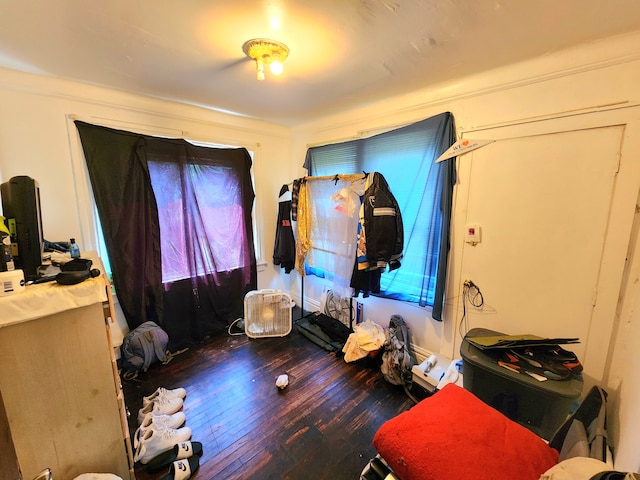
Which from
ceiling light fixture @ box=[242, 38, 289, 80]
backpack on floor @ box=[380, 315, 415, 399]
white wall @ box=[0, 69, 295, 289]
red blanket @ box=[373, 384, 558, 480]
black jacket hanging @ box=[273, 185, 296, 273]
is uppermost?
ceiling light fixture @ box=[242, 38, 289, 80]

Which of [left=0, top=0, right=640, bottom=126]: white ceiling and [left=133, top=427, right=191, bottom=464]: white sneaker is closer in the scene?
[left=0, top=0, right=640, bottom=126]: white ceiling

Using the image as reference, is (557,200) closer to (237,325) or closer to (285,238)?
(285,238)

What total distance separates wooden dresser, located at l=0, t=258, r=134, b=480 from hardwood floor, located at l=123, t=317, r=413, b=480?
0.56m

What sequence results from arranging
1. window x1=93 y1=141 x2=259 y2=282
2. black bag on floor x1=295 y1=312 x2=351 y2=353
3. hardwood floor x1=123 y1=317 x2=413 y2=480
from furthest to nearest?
1. black bag on floor x1=295 y1=312 x2=351 y2=353
2. window x1=93 y1=141 x2=259 y2=282
3. hardwood floor x1=123 y1=317 x2=413 y2=480

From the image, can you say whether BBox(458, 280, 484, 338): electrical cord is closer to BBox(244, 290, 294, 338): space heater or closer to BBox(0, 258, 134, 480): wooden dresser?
BBox(244, 290, 294, 338): space heater

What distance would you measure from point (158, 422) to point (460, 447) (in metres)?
1.80

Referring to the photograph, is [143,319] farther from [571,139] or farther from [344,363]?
[571,139]

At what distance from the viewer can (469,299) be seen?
82.8 inches

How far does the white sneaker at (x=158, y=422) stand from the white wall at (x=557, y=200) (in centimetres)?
216

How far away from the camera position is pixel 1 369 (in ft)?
3.17

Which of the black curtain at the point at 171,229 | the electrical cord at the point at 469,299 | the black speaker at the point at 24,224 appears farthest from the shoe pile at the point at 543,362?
the black curtain at the point at 171,229

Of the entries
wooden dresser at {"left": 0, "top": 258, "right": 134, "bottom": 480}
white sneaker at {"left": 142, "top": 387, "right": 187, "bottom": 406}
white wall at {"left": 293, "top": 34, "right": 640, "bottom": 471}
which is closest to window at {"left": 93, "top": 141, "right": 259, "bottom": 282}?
white sneaker at {"left": 142, "top": 387, "right": 187, "bottom": 406}

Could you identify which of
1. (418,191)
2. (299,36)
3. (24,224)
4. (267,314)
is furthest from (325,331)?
(299,36)

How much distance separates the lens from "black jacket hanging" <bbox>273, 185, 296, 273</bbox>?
3164 millimetres
